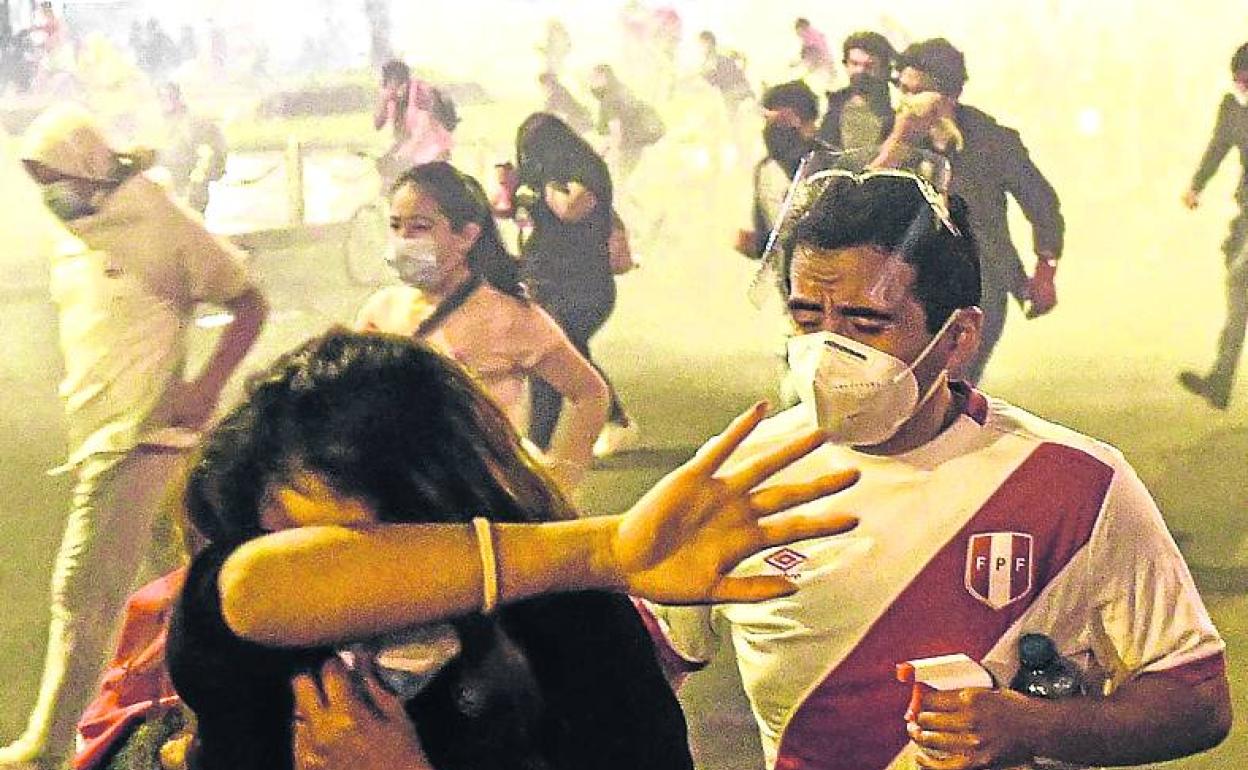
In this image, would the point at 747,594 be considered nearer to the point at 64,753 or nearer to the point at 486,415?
the point at 486,415

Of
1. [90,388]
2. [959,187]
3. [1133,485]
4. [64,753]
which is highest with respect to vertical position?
[959,187]

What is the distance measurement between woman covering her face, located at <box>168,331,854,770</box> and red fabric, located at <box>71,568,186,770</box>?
136mm

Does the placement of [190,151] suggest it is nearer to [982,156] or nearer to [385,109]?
[385,109]

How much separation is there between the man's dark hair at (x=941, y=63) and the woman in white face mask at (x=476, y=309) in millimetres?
597

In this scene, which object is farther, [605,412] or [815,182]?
[605,412]

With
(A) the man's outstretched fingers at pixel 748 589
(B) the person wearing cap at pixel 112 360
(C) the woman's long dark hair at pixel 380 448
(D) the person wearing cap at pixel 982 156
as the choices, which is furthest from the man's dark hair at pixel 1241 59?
(B) the person wearing cap at pixel 112 360

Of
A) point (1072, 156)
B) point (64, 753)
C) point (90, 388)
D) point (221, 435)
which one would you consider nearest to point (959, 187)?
point (1072, 156)

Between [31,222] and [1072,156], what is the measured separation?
141 cm

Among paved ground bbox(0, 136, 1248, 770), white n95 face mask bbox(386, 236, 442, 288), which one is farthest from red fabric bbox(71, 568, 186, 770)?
white n95 face mask bbox(386, 236, 442, 288)

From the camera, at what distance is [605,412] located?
1.96 meters

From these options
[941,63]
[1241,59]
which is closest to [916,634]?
[941,63]

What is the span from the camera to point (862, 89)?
1914 mm

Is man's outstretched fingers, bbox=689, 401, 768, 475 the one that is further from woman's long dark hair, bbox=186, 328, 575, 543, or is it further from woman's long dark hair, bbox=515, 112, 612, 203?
woman's long dark hair, bbox=515, 112, 612, 203

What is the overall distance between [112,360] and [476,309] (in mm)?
513
